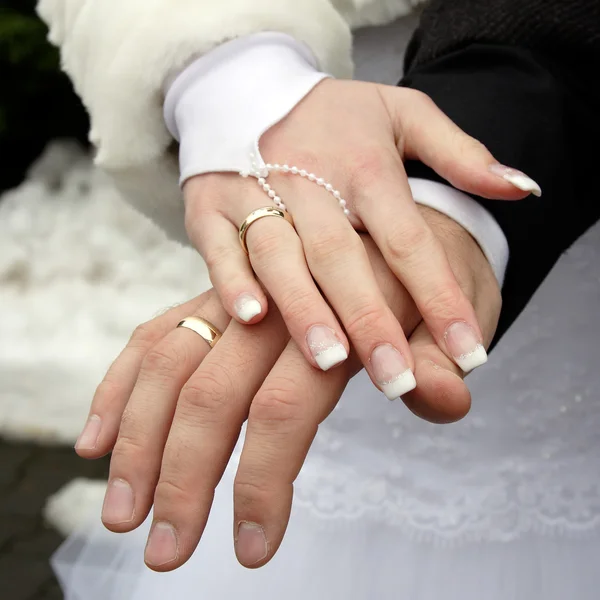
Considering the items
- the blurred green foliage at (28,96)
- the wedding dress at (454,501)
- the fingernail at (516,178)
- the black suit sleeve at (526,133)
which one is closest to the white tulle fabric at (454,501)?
the wedding dress at (454,501)

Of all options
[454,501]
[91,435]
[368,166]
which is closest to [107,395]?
[91,435]

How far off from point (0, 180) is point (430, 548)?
101cm

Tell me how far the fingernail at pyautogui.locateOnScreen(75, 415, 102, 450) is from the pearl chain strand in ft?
0.65

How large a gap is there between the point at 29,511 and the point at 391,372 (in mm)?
747

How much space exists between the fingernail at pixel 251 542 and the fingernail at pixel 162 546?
0.04 metres

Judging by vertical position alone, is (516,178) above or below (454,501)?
above

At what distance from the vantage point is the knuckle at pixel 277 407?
0.35 m

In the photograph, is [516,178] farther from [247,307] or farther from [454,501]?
[454,501]

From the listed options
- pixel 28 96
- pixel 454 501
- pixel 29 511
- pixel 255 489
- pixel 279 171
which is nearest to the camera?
pixel 255 489

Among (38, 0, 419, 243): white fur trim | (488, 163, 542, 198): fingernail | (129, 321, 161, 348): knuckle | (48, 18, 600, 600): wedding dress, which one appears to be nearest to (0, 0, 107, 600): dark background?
(48, 18, 600, 600): wedding dress

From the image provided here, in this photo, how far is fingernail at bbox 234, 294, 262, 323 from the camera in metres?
0.39

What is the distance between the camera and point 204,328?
43 centimetres

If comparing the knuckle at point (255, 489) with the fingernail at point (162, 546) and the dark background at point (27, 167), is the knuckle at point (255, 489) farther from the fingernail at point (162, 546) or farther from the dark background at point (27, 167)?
the dark background at point (27, 167)

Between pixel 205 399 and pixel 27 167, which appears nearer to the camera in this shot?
pixel 205 399
